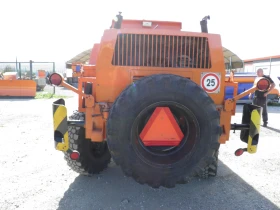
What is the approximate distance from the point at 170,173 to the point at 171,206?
65cm

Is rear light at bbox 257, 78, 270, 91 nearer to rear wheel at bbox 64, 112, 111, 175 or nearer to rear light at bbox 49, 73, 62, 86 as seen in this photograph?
rear wheel at bbox 64, 112, 111, 175

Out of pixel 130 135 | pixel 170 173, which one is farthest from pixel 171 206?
pixel 130 135

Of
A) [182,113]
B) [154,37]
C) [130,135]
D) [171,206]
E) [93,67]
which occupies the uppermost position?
[154,37]

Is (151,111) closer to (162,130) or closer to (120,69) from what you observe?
(162,130)

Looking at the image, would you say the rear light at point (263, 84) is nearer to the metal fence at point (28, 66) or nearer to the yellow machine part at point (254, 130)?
the yellow machine part at point (254, 130)

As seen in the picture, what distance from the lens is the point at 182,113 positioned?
262 centimetres

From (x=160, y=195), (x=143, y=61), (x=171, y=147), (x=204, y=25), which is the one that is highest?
(x=204, y=25)

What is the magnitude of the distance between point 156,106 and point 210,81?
94 cm

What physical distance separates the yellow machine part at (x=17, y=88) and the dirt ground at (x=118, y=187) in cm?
911

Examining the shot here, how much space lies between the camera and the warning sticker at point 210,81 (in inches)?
118

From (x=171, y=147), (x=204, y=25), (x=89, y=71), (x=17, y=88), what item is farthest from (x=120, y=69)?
(x=17, y=88)

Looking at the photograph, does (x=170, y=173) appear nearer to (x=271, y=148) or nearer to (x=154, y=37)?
(x=154, y=37)

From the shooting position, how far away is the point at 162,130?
2.63 metres

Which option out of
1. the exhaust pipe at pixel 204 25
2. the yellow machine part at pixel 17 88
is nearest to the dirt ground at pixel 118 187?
the exhaust pipe at pixel 204 25
